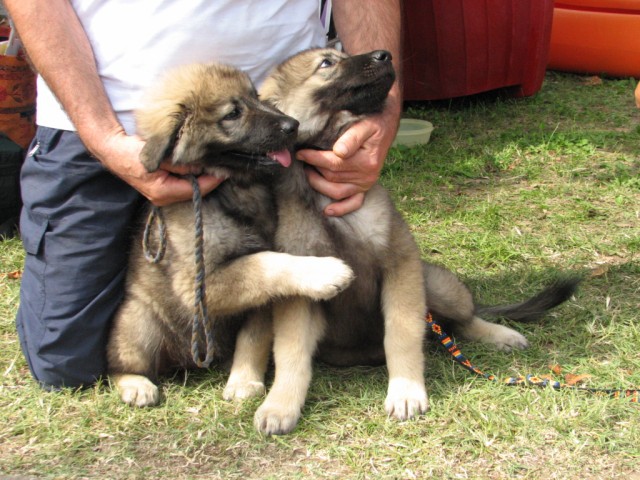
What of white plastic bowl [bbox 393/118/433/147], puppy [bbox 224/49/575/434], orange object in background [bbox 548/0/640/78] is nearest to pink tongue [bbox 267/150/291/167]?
puppy [bbox 224/49/575/434]

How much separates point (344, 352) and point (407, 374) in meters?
0.40

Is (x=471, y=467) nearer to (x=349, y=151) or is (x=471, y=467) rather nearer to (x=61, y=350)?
(x=349, y=151)

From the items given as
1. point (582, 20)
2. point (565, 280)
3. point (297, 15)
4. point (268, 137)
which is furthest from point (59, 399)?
point (582, 20)

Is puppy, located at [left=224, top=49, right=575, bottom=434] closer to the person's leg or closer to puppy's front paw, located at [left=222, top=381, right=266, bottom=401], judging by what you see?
puppy's front paw, located at [left=222, top=381, right=266, bottom=401]

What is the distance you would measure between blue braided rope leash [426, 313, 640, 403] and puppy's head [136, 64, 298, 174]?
3.01ft

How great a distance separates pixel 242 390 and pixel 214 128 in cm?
95

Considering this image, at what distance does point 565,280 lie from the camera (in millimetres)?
3004

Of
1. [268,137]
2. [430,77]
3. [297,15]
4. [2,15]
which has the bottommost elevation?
[430,77]

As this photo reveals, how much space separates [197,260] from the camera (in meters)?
2.44

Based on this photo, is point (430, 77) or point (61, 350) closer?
point (61, 350)

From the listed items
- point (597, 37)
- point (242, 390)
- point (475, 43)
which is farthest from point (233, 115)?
point (597, 37)

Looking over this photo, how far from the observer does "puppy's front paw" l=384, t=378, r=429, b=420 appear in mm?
2420

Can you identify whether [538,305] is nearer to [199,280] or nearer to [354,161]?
[354,161]

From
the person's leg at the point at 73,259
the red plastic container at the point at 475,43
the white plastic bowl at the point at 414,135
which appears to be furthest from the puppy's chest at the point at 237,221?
the red plastic container at the point at 475,43
